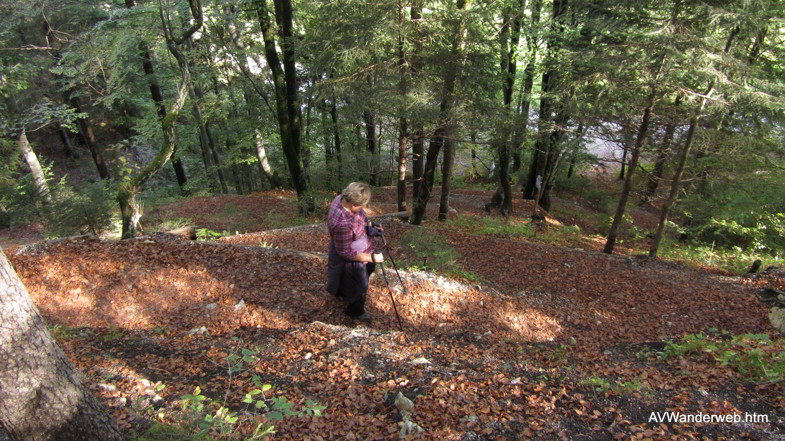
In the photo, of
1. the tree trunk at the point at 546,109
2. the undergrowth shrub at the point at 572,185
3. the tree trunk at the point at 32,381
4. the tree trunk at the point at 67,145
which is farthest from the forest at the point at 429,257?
the tree trunk at the point at 67,145

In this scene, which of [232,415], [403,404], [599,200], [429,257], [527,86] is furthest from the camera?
[599,200]

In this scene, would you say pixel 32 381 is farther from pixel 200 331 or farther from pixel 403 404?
pixel 200 331

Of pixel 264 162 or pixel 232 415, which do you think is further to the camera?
pixel 264 162

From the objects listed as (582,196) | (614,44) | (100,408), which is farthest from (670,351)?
(582,196)

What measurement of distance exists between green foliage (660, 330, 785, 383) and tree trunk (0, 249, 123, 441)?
565cm

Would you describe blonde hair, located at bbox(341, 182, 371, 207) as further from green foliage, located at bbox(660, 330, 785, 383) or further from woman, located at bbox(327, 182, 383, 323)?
green foliage, located at bbox(660, 330, 785, 383)

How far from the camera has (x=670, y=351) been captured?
483 centimetres

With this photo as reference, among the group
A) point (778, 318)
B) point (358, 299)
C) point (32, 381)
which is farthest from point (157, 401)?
point (778, 318)

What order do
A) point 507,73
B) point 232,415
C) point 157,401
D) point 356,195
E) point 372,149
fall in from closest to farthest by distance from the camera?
point 232,415 → point 157,401 → point 356,195 → point 507,73 → point 372,149

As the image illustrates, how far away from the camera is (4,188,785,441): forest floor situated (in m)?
3.18

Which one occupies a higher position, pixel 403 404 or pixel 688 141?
pixel 688 141

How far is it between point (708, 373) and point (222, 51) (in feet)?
60.7

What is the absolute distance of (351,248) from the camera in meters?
4.97

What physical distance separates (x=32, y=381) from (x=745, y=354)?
6.30 metres
